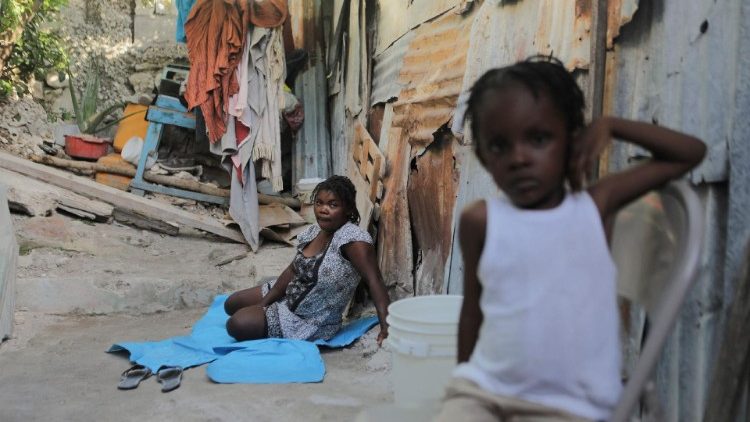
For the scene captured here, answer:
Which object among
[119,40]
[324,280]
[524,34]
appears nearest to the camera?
[524,34]

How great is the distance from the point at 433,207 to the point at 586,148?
2601mm

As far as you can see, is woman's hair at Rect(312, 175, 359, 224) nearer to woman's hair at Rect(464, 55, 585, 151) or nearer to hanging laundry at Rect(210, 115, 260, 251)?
hanging laundry at Rect(210, 115, 260, 251)

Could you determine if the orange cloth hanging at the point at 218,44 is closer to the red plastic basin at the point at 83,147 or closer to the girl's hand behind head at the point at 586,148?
the red plastic basin at the point at 83,147

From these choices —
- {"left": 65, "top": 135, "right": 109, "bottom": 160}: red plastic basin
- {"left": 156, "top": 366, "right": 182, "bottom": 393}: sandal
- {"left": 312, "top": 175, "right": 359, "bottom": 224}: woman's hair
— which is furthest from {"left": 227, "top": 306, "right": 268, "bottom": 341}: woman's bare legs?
{"left": 65, "top": 135, "right": 109, "bottom": 160}: red plastic basin

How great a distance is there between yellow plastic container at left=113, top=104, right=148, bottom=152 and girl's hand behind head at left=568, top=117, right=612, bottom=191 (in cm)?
716

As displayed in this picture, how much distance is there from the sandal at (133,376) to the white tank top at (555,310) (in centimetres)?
248

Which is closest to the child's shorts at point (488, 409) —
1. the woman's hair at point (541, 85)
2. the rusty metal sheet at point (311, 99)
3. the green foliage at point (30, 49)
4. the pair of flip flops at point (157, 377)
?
the woman's hair at point (541, 85)

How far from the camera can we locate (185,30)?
20.6 feet

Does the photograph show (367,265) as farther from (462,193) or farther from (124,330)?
(124,330)

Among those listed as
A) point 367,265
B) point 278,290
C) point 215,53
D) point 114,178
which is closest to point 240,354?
point 278,290

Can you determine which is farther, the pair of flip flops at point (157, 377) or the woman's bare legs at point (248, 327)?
the woman's bare legs at point (248, 327)

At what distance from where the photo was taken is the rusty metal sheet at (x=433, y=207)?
3.71m

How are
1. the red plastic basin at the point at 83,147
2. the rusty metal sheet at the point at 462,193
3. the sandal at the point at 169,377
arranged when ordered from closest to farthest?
the rusty metal sheet at the point at 462,193, the sandal at the point at 169,377, the red plastic basin at the point at 83,147

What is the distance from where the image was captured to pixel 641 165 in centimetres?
141
